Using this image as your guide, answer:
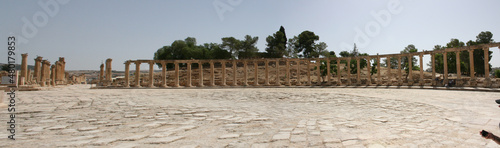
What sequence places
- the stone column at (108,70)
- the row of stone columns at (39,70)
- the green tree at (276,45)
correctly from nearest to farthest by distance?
the row of stone columns at (39,70)
the stone column at (108,70)
the green tree at (276,45)

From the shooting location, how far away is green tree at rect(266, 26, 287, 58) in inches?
2763

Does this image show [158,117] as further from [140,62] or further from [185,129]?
[140,62]

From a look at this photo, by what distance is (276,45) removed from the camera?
71.4 metres

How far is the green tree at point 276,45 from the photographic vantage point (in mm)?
70188

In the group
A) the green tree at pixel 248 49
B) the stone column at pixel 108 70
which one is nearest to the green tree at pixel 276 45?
the green tree at pixel 248 49

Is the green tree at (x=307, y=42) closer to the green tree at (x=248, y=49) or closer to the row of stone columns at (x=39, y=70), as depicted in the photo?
the green tree at (x=248, y=49)

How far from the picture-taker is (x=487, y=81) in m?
21.9

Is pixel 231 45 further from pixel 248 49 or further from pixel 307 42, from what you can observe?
pixel 307 42

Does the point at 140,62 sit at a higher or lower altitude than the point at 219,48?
lower

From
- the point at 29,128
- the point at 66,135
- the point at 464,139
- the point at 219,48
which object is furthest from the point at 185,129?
the point at 219,48

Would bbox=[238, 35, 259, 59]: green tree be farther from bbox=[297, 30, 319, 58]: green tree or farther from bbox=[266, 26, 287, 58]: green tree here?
bbox=[297, 30, 319, 58]: green tree

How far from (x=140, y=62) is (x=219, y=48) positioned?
43221 mm

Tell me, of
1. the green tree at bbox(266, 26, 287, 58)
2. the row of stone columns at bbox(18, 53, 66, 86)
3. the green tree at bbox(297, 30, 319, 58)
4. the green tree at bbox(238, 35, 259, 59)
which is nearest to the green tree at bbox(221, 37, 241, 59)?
the green tree at bbox(238, 35, 259, 59)

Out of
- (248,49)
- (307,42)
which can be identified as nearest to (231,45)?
(248,49)
